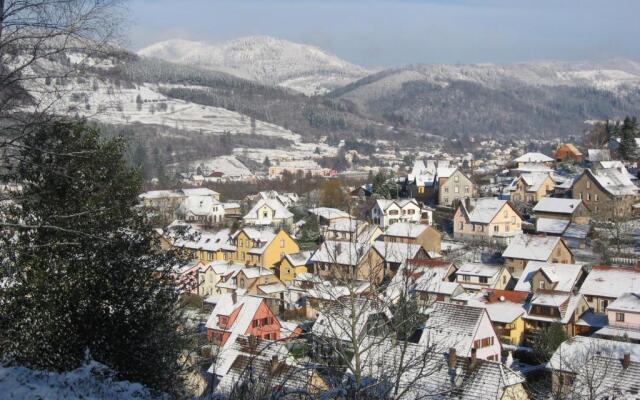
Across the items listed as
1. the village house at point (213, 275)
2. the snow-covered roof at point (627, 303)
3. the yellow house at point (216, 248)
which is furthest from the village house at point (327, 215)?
the snow-covered roof at point (627, 303)

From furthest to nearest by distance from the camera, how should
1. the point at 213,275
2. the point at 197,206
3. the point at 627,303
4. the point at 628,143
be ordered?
the point at 628,143 < the point at 197,206 < the point at 213,275 < the point at 627,303

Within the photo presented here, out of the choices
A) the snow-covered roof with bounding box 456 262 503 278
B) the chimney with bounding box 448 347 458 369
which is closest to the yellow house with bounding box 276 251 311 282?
the snow-covered roof with bounding box 456 262 503 278

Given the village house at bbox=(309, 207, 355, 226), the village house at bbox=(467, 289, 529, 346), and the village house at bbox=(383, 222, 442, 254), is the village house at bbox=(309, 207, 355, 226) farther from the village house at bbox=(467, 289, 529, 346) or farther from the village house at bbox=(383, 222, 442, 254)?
the village house at bbox=(467, 289, 529, 346)

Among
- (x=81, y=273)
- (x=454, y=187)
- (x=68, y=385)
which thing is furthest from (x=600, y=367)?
(x=454, y=187)

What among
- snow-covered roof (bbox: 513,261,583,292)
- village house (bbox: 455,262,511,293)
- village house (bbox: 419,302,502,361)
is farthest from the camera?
village house (bbox: 455,262,511,293)

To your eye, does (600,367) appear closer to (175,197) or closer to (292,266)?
(292,266)
